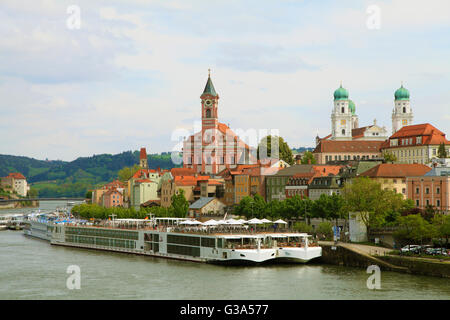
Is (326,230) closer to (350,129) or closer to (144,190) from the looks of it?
(144,190)

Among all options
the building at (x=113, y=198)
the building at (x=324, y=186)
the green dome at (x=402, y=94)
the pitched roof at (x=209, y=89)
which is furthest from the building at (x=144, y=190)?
the green dome at (x=402, y=94)

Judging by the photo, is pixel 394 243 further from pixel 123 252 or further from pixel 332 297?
pixel 123 252

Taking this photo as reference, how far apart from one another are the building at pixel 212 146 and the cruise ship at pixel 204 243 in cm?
5664

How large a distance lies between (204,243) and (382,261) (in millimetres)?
18954

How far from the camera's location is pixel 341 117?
186250 mm

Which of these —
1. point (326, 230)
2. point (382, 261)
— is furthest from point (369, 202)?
point (382, 261)

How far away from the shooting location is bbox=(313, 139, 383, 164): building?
15088cm

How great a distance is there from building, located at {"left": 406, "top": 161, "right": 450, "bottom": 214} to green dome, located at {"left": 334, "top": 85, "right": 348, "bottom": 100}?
340 ft

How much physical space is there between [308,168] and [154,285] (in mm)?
59669

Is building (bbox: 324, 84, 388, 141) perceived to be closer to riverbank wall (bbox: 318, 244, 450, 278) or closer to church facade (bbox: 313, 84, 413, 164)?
church facade (bbox: 313, 84, 413, 164)

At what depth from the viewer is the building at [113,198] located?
16427 centimetres

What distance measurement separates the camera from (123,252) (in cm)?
8769

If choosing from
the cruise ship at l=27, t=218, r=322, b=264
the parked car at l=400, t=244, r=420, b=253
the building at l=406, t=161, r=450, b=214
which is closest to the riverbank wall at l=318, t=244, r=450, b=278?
the cruise ship at l=27, t=218, r=322, b=264

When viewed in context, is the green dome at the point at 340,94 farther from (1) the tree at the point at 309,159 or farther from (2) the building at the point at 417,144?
(2) the building at the point at 417,144
